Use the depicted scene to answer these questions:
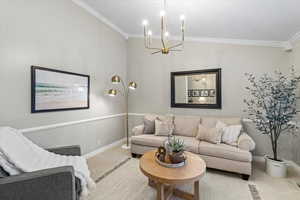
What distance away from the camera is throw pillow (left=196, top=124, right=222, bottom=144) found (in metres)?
2.97

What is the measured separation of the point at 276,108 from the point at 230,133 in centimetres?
85

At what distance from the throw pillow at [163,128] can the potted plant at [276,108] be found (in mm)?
1682

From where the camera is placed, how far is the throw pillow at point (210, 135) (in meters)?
2.97

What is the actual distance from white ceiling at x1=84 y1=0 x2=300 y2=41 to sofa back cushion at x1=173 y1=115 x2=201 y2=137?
194cm

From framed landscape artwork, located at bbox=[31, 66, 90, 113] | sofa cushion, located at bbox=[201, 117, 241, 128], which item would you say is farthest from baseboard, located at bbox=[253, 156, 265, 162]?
framed landscape artwork, located at bbox=[31, 66, 90, 113]

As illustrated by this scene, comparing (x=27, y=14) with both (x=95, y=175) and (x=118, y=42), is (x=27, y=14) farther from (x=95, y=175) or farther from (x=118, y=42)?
(x=95, y=175)

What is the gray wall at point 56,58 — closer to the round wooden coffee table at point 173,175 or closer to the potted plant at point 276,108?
the round wooden coffee table at point 173,175

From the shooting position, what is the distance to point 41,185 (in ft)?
4.70

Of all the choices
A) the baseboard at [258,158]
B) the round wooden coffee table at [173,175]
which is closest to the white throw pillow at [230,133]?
the baseboard at [258,158]

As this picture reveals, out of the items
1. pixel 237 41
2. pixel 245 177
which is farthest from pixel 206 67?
pixel 245 177

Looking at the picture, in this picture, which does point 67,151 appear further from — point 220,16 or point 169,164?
point 220,16

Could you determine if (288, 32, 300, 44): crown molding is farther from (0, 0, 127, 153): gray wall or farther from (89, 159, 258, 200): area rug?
(0, 0, 127, 153): gray wall

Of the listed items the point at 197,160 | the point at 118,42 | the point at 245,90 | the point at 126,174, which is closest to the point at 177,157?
the point at 197,160

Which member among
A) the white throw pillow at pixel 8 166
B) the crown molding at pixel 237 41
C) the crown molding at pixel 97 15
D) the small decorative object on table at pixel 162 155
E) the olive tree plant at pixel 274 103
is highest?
the crown molding at pixel 97 15
